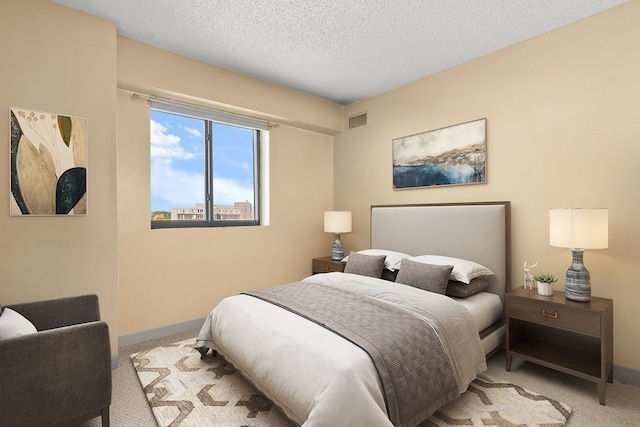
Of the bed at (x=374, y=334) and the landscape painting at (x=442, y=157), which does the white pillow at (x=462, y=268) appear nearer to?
the bed at (x=374, y=334)

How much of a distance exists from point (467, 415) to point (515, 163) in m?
2.21

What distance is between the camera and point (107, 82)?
2.57 metres

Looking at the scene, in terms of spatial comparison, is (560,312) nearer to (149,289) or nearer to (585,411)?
(585,411)

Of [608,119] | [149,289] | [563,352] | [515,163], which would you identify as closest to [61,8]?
[149,289]

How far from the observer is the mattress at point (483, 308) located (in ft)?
8.30

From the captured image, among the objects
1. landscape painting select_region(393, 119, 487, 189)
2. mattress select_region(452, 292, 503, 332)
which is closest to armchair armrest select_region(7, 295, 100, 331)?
mattress select_region(452, 292, 503, 332)

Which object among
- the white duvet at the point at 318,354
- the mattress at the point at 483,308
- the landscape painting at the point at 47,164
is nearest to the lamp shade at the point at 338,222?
the white duvet at the point at 318,354

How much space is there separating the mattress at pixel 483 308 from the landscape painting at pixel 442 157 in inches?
45.5

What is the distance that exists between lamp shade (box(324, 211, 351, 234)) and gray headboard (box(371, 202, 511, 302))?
1.25 ft

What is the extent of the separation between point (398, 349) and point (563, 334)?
6.04 feet

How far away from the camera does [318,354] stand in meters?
1.68

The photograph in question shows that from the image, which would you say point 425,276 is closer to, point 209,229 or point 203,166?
point 209,229

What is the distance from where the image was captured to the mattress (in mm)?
2531

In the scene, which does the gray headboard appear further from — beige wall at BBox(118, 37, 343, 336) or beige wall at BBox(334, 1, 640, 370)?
beige wall at BBox(118, 37, 343, 336)
